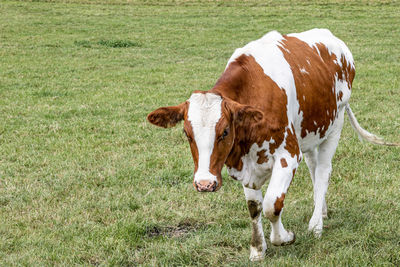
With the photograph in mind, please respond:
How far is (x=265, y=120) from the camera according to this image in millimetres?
3889

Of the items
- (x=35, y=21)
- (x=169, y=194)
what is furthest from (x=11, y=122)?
(x=35, y=21)

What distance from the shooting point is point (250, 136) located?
12.7ft

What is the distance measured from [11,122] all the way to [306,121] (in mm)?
6148

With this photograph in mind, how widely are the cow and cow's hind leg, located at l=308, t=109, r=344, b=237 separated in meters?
0.01

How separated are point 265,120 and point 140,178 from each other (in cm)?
274

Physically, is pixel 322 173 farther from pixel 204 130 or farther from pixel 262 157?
pixel 204 130

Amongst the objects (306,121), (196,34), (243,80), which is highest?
(243,80)

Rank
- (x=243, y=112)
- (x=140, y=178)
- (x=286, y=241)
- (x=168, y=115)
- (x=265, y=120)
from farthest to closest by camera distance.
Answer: (x=140, y=178) → (x=286, y=241) → (x=265, y=120) → (x=168, y=115) → (x=243, y=112)

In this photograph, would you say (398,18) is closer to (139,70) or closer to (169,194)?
(139,70)

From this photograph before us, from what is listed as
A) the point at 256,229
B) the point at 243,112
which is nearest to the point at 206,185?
the point at 243,112

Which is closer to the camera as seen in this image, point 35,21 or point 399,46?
point 399,46

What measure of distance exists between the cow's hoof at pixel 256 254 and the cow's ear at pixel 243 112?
1251mm

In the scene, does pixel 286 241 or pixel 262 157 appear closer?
pixel 262 157

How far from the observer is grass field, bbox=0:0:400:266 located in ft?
14.4
